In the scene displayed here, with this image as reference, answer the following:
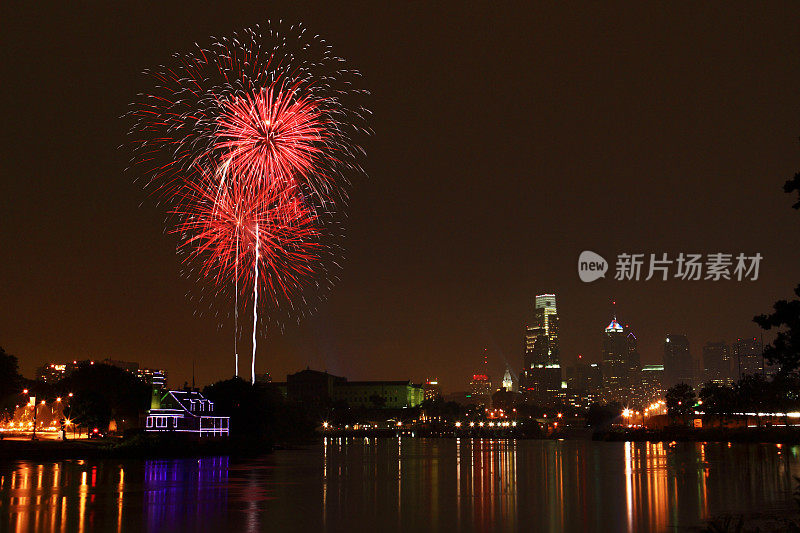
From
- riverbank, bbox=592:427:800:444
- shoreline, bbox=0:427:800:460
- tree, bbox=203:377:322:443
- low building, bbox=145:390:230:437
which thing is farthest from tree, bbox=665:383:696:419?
low building, bbox=145:390:230:437

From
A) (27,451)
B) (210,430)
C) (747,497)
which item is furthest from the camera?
(210,430)

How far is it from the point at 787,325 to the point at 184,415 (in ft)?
264

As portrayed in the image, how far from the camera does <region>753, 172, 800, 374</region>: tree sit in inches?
1084

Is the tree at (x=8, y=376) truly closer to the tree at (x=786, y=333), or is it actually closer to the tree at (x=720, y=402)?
the tree at (x=786, y=333)

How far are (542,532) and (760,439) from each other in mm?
120169

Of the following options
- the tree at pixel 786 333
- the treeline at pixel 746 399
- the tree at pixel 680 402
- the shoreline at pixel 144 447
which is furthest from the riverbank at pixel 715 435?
the tree at pixel 786 333

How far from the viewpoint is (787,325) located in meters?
28.3

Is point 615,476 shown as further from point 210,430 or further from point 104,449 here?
point 210,430

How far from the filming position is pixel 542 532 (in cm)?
→ 2919

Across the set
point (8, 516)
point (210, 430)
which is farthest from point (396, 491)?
point (210, 430)

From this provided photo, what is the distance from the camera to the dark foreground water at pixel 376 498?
1210 inches

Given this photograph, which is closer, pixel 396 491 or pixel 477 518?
pixel 477 518

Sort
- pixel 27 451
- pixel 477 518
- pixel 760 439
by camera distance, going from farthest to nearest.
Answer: pixel 760 439
pixel 27 451
pixel 477 518

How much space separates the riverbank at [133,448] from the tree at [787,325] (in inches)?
2367
